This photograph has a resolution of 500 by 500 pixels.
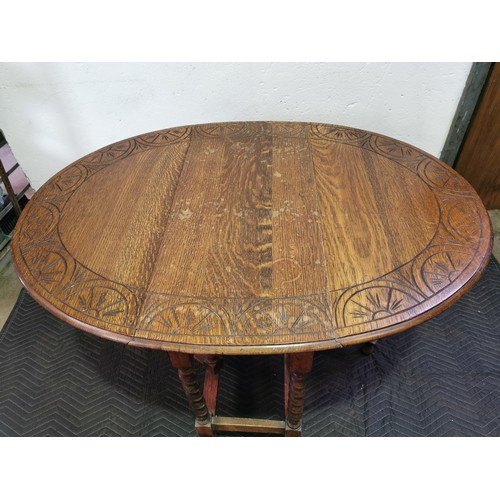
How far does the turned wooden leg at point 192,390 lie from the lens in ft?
3.84

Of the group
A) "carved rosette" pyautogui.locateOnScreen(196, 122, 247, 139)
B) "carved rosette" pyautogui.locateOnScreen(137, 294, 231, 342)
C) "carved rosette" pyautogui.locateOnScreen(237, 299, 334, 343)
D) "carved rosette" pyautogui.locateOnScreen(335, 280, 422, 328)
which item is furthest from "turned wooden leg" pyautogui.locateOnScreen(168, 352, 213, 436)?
"carved rosette" pyautogui.locateOnScreen(196, 122, 247, 139)

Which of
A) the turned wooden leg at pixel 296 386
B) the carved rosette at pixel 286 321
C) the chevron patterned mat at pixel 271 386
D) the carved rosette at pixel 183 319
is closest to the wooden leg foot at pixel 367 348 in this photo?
the chevron patterned mat at pixel 271 386

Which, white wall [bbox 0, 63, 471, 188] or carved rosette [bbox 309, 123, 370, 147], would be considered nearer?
carved rosette [bbox 309, 123, 370, 147]

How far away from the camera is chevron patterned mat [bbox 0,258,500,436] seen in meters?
1.65

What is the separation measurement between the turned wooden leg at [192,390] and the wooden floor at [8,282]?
4.30 feet

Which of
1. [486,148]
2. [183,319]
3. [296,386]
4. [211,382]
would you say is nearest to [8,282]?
[211,382]

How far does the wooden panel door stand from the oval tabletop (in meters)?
0.85

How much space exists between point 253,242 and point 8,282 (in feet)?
6.05

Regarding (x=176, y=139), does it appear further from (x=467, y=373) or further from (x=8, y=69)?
(x=467, y=373)

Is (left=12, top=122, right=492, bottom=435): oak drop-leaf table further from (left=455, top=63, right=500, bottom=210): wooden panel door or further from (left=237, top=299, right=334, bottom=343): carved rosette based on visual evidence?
(left=455, top=63, right=500, bottom=210): wooden panel door

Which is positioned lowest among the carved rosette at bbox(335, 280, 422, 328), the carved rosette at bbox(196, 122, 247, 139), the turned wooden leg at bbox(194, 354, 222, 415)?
the turned wooden leg at bbox(194, 354, 222, 415)

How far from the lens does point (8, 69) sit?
2.09 metres

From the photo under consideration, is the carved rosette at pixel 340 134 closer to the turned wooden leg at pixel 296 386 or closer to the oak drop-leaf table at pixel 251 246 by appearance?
the oak drop-leaf table at pixel 251 246

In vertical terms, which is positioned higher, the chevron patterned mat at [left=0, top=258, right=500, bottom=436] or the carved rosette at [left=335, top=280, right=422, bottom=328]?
the carved rosette at [left=335, top=280, right=422, bottom=328]
